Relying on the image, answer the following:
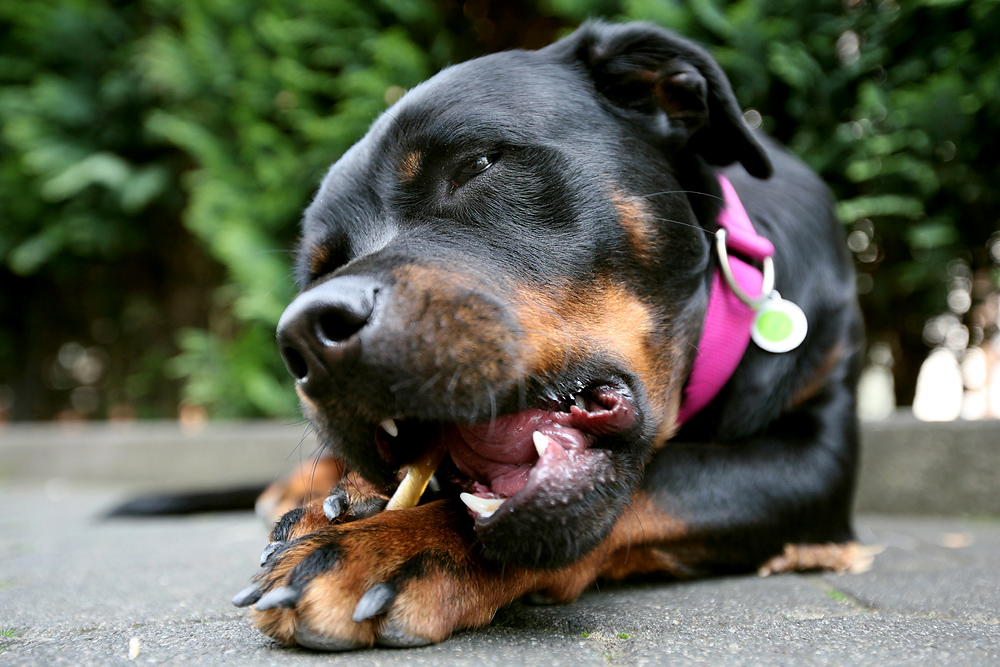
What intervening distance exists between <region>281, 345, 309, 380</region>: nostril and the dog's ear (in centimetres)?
106

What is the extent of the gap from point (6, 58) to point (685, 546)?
712cm

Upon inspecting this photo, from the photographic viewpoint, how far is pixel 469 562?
1.31m

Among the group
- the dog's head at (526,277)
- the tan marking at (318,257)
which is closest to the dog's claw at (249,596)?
the dog's head at (526,277)

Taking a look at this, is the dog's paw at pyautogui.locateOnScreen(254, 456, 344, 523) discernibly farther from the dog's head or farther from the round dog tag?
the round dog tag

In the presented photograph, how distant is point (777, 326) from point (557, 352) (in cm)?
83

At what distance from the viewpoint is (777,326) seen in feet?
6.44

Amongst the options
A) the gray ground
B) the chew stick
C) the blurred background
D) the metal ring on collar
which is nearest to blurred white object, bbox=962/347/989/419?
the blurred background

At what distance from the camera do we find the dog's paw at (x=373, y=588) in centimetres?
116

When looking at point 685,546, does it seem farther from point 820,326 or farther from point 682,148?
point 682,148

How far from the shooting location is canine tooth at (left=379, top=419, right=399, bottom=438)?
143cm

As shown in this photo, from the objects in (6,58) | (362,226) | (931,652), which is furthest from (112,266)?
(931,652)

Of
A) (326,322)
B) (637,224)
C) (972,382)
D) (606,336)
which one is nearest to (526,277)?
(606,336)

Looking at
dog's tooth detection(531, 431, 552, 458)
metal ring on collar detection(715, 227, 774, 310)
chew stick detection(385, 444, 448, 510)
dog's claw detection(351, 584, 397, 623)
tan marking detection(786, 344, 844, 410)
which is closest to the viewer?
dog's claw detection(351, 584, 397, 623)

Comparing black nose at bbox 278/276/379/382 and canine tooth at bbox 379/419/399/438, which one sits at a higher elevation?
black nose at bbox 278/276/379/382
